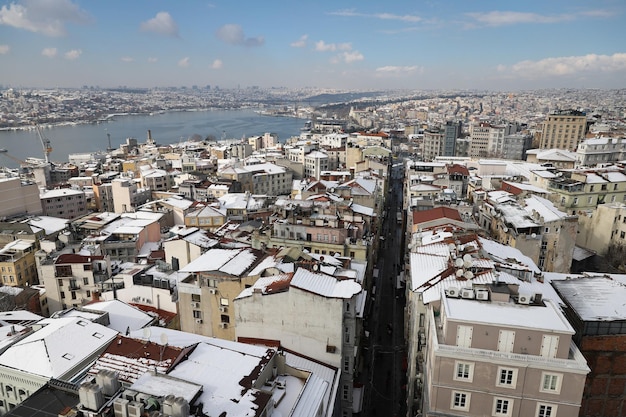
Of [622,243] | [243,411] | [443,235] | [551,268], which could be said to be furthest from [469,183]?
[243,411]

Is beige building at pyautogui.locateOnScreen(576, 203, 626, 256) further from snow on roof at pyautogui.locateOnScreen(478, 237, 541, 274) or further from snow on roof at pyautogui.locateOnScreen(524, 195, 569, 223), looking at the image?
snow on roof at pyautogui.locateOnScreen(478, 237, 541, 274)

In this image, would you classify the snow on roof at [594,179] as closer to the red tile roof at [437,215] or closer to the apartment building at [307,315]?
the red tile roof at [437,215]

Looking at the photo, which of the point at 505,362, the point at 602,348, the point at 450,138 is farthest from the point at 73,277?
the point at 450,138

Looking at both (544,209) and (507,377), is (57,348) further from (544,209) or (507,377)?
(544,209)

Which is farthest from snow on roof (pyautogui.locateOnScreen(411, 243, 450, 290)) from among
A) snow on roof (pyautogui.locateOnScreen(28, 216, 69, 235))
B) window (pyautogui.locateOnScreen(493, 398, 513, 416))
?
snow on roof (pyautogui.locateOnScreen(28, 216, 69, 235))

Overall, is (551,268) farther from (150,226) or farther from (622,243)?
(150,226)

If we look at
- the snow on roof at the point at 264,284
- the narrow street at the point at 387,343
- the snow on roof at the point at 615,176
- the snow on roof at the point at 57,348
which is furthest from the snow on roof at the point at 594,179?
the snow on roof at the point at 57,348

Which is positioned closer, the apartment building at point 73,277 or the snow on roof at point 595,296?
the snow on roof at point 595,296
